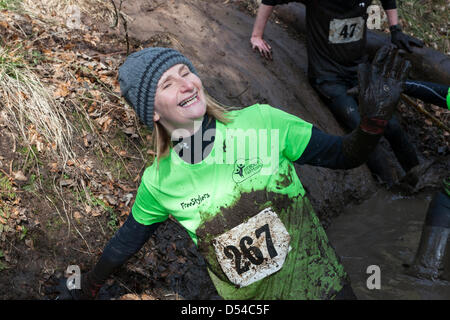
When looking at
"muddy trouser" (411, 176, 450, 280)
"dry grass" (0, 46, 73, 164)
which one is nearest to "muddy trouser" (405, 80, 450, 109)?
"muddy trouser" (411, 176, 450, 280)

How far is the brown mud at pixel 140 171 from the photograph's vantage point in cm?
358

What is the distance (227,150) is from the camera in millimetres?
2322

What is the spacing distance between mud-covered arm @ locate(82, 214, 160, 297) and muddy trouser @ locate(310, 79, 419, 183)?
3.23 m

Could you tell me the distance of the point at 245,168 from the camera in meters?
2.33

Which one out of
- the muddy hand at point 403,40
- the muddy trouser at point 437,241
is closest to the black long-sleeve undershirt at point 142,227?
the muddy trouser at point 437,241

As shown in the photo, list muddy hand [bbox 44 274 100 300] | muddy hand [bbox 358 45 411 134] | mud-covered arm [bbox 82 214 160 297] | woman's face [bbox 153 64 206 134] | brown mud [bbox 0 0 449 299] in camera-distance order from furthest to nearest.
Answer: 1. brown mud [bbox 0 0 449 299]
2. muddy hand [bbox 44 274 100 300]
3. mud-covered arm [bbox 82 214 160 297]
4. woman's face [bbox 153 64 206 134]
5. muddy hand [bbox 358 45 411 134]

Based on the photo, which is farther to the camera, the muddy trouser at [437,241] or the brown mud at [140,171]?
the brown mud at [140,171]

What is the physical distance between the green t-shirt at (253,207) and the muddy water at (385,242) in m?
1.48

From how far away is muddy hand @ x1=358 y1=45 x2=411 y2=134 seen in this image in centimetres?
201

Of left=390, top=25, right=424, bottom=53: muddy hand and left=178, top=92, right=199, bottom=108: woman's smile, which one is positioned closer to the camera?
left=178, top=92, right=199, bottom=108: woman's smile

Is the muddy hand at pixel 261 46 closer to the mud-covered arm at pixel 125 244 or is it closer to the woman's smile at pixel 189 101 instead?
the mud-covered arm at pixel 125 244

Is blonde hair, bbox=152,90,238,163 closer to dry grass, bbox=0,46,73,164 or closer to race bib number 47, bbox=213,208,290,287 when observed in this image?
race bib number 47, bbox=213,208,290,287

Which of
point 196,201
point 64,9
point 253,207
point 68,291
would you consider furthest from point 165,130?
point 64,9

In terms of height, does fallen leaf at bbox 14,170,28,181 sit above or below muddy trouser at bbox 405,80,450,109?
below
